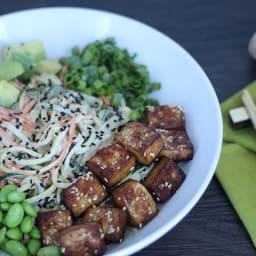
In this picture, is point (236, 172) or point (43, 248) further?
point (236, 172)

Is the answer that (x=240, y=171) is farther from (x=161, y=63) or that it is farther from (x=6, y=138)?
(x=6, y=138)

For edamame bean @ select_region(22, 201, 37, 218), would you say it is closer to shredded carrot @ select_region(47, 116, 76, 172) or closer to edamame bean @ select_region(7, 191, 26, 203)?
edamame bean @ select_region(7, 191, 26, 203)

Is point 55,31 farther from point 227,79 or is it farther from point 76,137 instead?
point 227,79

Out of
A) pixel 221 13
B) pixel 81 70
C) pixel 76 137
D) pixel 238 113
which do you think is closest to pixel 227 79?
pixel 238 113

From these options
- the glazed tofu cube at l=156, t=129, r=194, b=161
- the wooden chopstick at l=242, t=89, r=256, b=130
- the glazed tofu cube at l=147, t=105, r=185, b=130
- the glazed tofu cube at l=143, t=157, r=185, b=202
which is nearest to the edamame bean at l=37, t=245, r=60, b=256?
the glazed tofu cube at l=143, t=157, r=185, b=202

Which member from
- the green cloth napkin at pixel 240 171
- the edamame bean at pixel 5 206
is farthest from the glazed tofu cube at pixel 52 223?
the green cloth napkin at pixel 240 171

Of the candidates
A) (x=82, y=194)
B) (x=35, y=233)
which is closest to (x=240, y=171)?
(x=82, y=194)
